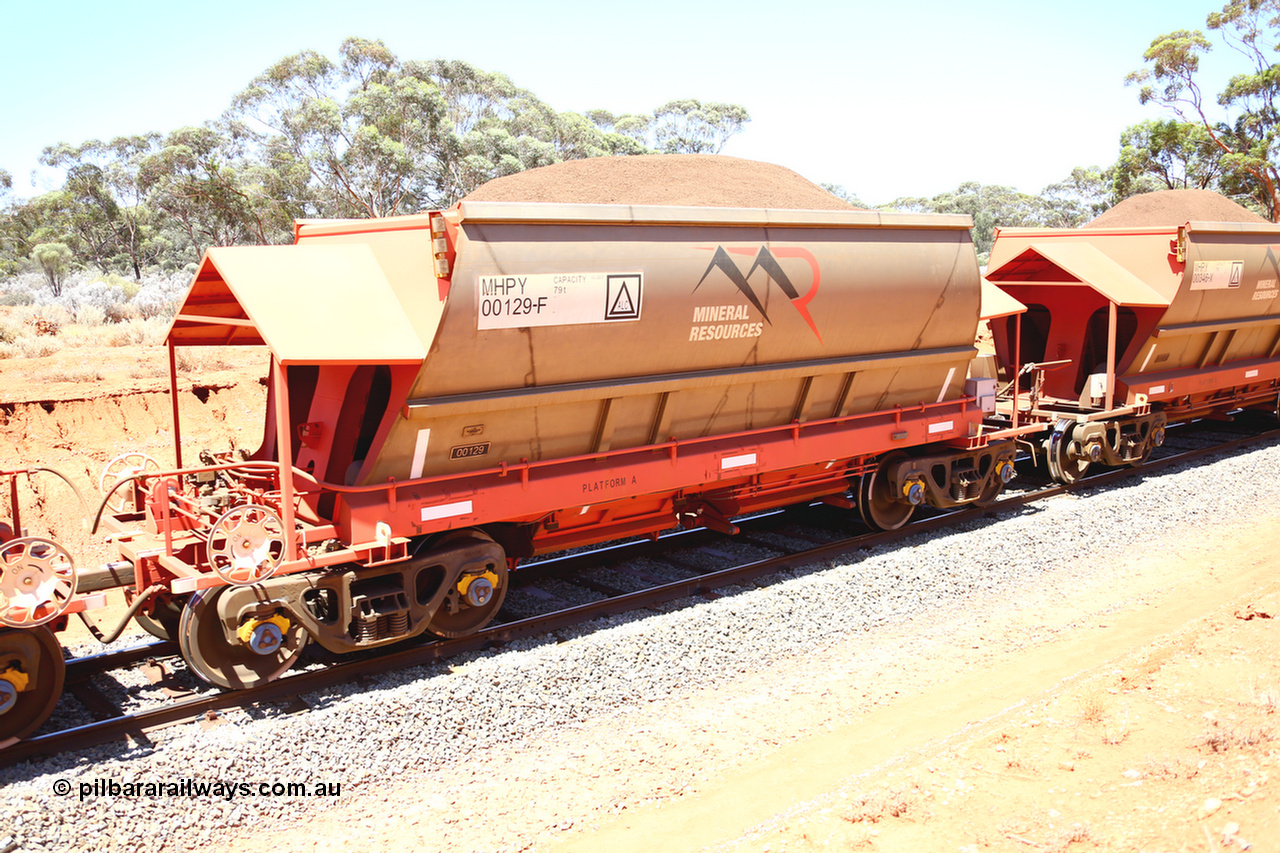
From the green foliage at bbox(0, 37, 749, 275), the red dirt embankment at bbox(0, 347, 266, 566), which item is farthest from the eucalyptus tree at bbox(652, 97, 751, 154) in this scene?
the red dirt embankment at bbox(0, 347, 266, 566)

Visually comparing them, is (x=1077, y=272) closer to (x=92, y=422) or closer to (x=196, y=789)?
(x=196, y=789)

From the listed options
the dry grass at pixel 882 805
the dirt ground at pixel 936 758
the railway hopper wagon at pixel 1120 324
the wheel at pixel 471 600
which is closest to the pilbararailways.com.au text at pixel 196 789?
the dirt ground at pixel 936 758

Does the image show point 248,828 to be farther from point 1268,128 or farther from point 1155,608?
point 1268,128

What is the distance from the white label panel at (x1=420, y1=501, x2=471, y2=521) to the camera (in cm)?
759

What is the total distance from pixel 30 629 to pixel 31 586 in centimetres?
33

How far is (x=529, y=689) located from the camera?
23.7 feet

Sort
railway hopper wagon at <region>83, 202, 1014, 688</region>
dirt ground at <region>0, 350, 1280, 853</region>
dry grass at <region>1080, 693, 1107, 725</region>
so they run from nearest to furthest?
1. dirt ground at <region>0, 350, 1280, 853</region>
2. dry grass at <region>1080, 693, 1107, 725</region>
3. railway hopper wagon at <region>83, 202, 1014, 688</region>

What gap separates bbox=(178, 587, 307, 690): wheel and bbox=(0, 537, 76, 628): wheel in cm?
83

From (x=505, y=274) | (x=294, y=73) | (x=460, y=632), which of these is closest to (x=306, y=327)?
(x=505, y=274)

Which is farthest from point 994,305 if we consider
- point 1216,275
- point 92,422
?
point 92,422

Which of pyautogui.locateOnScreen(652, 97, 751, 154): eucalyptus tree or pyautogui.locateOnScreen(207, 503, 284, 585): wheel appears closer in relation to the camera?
pyautogui.locateOnScreen(207, 503, 284, 585): wheel

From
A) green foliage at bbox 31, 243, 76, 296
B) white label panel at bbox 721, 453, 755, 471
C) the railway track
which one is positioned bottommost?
the railway track

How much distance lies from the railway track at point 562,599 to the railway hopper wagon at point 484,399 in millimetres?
218

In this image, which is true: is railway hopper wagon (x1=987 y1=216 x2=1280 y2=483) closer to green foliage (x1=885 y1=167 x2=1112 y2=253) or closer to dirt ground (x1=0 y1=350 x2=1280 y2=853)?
dirt ground (x1=0 y1=350 x2=1280 y2=853)
